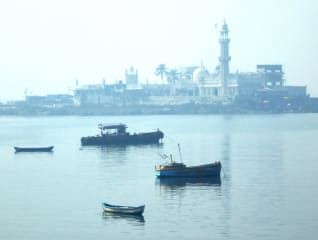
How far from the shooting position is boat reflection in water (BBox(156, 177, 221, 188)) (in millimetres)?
56500

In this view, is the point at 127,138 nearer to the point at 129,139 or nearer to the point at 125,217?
the point at 129,139

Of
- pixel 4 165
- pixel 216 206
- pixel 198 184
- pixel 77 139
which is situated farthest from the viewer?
pixel 77 139

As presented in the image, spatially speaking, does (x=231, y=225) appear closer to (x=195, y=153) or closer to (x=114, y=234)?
(x=114, y=234)

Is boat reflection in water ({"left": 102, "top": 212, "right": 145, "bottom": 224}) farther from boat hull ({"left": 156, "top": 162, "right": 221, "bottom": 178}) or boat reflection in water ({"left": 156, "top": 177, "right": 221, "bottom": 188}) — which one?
boat hull ({"left": 156, "top": 162, "right": 221, "bottom": 178})

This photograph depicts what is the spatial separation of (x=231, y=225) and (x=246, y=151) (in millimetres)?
40336

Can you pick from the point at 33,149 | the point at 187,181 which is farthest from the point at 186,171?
the point at 33,149

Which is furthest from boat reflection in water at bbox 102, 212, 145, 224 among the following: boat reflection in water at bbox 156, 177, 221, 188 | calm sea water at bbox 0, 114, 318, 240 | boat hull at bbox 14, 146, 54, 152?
boat hull at bbox 14, 146, 54, 152

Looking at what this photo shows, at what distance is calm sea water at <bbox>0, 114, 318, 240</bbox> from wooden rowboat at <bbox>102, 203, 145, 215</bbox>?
52 cm

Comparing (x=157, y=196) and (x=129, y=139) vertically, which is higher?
(x=129, y=139)

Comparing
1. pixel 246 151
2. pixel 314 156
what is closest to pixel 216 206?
pixel 314 156

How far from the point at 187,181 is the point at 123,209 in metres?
13.1

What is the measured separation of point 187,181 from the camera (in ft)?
190

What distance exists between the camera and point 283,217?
44.2 m

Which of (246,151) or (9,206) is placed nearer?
(9,206)
